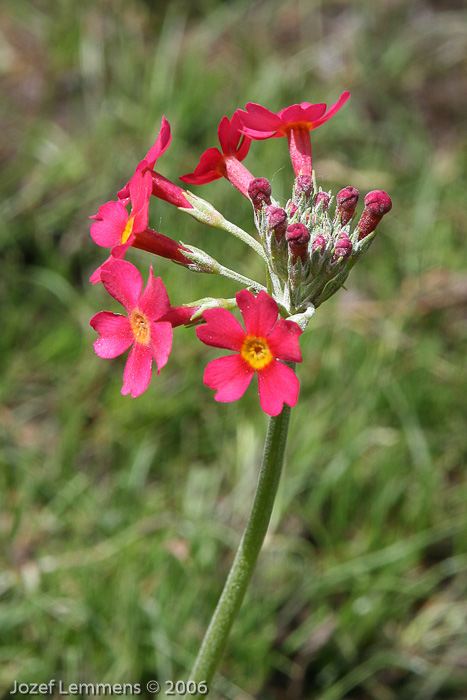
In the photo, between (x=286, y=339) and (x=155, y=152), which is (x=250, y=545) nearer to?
(x=286, y=339)

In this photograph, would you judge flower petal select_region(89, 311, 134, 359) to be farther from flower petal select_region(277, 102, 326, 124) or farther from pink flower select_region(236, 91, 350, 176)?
flower petal select_region(277, 102, 326, 124)

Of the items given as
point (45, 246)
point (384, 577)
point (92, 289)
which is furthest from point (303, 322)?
point (45, 246)

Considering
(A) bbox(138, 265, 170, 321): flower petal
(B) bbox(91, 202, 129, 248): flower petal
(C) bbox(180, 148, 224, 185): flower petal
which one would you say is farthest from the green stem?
(C) bbox(180, 148, 224, 185): flower petal

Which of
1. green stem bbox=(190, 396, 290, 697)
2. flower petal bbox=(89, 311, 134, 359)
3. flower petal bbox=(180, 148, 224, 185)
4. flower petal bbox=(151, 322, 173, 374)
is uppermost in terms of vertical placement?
flower petal bbox=(180, 148, 224, 185)

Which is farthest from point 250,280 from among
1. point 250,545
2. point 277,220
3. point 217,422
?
point 217,422

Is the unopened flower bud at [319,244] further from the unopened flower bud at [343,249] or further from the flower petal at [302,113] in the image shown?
the flower petal at [302,113]

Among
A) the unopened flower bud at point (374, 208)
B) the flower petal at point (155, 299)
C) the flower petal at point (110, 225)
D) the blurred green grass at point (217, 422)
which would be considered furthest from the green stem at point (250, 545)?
the blurred green grass at point (217, 422)
